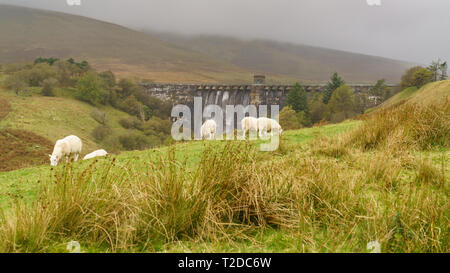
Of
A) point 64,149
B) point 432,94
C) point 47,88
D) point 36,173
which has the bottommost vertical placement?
point 64,149

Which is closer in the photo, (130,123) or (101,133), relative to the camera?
(101,133)

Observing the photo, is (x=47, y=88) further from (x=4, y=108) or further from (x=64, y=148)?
(x=64, y=148)

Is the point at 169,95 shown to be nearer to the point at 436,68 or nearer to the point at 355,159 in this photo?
the point at 436,68

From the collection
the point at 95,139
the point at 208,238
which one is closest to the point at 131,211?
the point at 208,238

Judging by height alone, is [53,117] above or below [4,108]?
below

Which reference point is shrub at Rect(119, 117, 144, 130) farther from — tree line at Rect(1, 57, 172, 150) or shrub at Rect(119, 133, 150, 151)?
shrub at Rect(119, 133, 150, 151)

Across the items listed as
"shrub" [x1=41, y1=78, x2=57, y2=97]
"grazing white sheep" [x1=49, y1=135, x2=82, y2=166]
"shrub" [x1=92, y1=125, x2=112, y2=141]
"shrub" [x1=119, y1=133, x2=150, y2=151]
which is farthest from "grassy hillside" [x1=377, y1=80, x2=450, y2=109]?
"shrub" [x1=41, y1=78, x2=57, y2=97]

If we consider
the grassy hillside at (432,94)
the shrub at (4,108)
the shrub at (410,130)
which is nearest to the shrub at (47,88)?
the shrub at (4,108)

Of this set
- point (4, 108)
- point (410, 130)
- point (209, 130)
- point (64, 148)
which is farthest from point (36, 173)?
point (4, 108)

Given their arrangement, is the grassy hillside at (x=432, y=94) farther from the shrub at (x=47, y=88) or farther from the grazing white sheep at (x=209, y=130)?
the shrub at (x=47, y=88)

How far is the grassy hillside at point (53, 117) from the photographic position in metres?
45.7

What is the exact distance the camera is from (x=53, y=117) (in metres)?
54.0

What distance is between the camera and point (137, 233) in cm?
354
